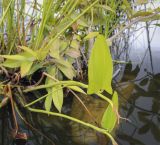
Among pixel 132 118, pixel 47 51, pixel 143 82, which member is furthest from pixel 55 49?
pixel 143 82

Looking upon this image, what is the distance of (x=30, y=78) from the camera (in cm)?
→ 79

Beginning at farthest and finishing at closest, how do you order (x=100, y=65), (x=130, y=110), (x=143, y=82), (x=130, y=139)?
(x=143, y=82)
(x=130, y=110)
(x=130, y=139)
(x=100, y=65)

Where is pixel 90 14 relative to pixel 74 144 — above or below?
above

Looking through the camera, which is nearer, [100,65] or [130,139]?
[100,65]

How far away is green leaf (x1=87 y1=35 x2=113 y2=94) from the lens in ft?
1.37

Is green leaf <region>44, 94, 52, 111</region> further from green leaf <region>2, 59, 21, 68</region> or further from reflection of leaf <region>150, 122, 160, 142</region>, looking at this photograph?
reflection of leaf <region>150, 122, 160, 142</region>

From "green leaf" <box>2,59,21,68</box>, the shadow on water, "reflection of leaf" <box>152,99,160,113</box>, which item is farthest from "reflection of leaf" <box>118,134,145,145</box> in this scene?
"green leaf" <box>2,59,21,68</box>

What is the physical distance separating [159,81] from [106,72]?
0.53 metres

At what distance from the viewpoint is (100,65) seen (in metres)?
0.44

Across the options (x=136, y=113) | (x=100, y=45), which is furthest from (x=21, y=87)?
(x=100, y=45)

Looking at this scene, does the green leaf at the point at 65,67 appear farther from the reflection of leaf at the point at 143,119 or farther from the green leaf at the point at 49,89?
the reflection of leaf at the point at 143,119

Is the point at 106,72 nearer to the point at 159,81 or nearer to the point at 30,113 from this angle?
the point at 30,113

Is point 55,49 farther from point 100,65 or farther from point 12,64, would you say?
point 100,65

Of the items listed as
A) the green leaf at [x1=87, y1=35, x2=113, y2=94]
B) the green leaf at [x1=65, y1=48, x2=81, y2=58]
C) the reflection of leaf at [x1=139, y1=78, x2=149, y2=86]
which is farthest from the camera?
the reflection of leaf at [x1=139, y1=78, x2=149, y2=86]
